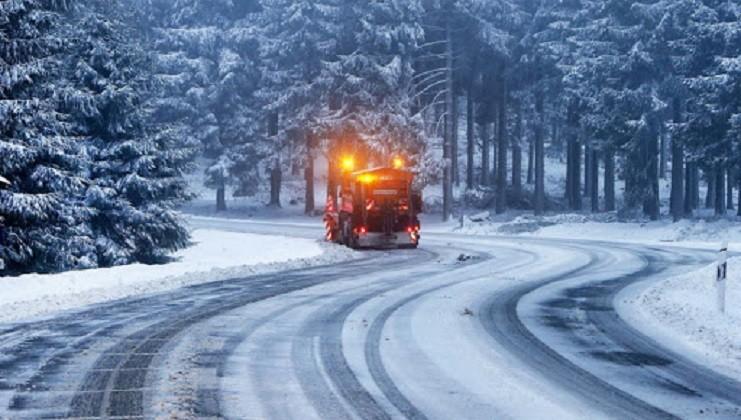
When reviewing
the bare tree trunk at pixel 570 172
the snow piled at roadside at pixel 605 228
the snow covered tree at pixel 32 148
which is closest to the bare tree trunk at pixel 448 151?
the snow piled at roadside at pixel 605 228

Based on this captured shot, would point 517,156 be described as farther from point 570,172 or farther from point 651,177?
point 651,177

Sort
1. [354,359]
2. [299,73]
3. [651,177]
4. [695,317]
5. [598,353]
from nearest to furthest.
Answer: [354,359], [598,353], [695,317], [651,177], [299,73]

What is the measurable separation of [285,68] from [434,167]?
12.8 m

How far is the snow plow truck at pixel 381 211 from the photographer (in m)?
32.1

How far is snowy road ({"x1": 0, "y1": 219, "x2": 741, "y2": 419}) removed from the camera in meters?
7.14

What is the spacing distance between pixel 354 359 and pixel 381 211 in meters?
23.3

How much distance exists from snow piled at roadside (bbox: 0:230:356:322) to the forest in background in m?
2.24

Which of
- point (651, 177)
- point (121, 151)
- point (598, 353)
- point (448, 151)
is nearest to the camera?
point (598, 353)

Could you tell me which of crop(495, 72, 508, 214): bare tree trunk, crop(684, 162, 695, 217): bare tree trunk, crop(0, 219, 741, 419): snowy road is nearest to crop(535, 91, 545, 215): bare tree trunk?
crop(495, 72, 508, 214): bare tree trunk

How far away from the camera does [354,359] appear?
923 cm

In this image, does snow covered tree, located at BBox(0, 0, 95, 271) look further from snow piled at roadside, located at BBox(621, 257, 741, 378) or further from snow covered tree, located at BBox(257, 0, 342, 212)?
snow covered tree, located at BBox(257, 0, 342, 212)

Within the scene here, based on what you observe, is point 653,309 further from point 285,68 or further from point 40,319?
point 285,68

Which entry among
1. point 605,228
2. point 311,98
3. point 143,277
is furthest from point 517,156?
point 143,277

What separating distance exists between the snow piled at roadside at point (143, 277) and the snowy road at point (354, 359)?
0.97 m
